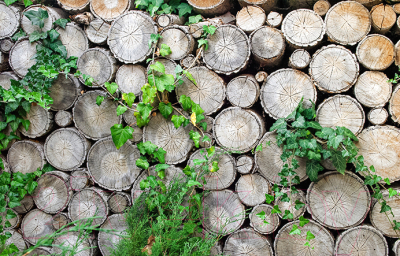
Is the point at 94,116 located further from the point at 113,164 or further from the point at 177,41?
the point at 177,41

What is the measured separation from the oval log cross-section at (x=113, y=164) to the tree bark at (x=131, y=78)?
0.48 m

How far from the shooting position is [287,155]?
6.77 feet

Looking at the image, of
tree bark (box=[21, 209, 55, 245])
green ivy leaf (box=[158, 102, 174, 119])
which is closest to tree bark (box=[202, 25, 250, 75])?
green ivy leaf (box=[158, 102, 174, 119])

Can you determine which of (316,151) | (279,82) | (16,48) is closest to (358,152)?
(316,151)

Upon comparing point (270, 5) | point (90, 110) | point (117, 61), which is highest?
point (270, 5)

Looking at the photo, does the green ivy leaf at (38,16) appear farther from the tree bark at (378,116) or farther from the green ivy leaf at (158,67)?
the tree bark at (378,116)

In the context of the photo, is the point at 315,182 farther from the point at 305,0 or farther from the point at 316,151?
the point at 305,0

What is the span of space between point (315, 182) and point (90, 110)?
205 cm

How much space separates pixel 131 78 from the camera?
240 centimetres

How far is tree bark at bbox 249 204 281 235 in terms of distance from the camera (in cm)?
227

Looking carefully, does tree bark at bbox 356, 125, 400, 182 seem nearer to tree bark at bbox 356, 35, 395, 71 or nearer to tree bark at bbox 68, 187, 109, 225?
tree bark at bbox 356, 35, 395, 71

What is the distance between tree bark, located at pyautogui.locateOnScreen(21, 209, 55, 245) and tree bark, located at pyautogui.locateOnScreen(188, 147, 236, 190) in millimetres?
1552

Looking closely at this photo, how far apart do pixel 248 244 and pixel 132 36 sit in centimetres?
206

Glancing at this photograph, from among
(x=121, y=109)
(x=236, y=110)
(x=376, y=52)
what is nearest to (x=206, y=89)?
(x=236, y=110)
